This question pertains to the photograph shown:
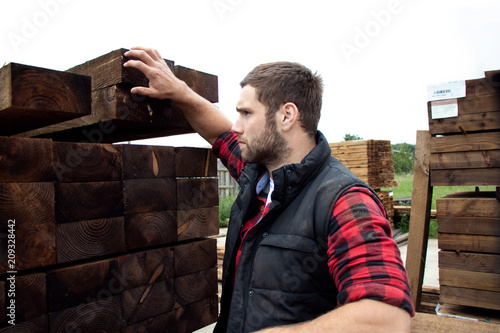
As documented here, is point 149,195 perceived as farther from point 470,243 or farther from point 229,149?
point 470,243

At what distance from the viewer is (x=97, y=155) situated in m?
1.66

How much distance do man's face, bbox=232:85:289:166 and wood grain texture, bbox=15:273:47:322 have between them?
3.53 feet

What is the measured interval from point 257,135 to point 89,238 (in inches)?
36.6

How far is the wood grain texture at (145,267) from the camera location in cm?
175

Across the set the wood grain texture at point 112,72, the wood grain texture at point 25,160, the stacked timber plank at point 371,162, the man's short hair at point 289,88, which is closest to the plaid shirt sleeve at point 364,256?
the man's short hair at point 289,88

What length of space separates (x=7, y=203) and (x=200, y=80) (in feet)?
3.85

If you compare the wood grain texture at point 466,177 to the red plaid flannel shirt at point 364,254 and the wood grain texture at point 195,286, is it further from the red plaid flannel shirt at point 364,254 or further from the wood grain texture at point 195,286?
the wood grain texture at point 195,286

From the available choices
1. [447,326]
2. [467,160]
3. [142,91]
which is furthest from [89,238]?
[467,160]

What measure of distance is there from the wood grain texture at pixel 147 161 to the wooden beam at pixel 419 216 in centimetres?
299

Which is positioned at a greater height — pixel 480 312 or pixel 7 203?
pixel 7 203

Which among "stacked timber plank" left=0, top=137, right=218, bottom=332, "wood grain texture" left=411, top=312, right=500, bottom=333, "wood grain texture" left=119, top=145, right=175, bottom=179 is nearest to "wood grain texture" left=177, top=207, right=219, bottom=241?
"stacked timber plank" left=0, top=137, right=218, bottom=332

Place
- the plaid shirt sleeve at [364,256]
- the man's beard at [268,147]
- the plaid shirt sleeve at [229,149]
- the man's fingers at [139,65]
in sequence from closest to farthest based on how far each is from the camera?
the plaid shirt sleeve at [364,256], the man's fingers at [139,65], the man's beard at [268,147], the plaid shirt sleeve at [229,149]

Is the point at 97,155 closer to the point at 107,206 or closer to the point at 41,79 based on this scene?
the point at 107,206

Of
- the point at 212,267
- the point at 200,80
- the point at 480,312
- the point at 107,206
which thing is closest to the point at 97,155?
the point at 107,206
